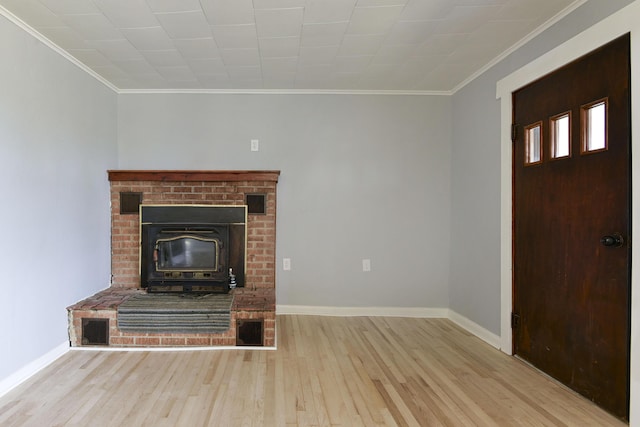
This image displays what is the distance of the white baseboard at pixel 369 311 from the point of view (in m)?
3.48

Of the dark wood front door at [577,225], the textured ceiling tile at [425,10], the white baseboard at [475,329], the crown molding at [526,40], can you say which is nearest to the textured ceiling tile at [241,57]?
the textured ceiling tile at [425,10]

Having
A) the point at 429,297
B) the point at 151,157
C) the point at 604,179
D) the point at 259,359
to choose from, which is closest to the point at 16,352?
the point at 259,359

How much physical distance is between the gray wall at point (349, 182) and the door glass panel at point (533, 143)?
109cm

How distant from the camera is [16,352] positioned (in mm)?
2107

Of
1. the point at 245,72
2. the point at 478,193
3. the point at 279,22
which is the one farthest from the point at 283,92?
the point at 478,193

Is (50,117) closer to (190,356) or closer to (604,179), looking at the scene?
(190,356)

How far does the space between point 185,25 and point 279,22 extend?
608 millimetres

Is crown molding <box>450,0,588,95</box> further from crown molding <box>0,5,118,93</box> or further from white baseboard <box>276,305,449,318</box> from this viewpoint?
crown molding <box>0,5,118,93</box>

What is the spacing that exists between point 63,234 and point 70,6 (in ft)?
5.02

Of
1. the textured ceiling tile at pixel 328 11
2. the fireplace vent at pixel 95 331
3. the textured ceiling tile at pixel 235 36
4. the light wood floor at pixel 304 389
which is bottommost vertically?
the light wood floor at pixel 304 389

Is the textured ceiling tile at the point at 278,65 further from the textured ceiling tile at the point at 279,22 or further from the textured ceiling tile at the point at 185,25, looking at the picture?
the textured ceiling tile at the point at 185,25

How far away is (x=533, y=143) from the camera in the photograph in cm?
238

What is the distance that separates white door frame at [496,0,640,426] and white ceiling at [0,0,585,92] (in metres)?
0.25

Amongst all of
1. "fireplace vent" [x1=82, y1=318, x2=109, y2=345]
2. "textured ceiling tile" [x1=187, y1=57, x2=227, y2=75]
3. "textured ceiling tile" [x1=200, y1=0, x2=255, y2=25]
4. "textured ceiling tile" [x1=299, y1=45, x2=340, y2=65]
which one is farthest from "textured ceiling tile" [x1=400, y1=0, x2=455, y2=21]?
"fireplace vent" [x1=82, y1=318, x2=109, y2=345]
